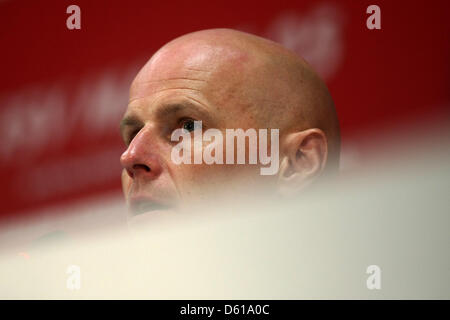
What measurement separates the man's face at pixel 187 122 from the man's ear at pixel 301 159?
2.6 inches

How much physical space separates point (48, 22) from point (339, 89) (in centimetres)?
122

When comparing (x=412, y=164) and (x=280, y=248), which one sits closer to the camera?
(x=280, y=248)

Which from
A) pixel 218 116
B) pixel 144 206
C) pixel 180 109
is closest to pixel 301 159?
pixel 218 116

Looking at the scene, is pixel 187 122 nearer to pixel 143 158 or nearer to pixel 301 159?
pixel 143 158

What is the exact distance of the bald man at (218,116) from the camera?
1845mm

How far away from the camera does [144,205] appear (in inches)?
74.2

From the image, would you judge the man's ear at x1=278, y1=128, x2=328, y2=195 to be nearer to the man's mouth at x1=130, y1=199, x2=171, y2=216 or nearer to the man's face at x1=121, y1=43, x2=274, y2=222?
the man's face at x1=121, y1=43, x2=274, y2=222

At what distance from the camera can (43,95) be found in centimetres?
257

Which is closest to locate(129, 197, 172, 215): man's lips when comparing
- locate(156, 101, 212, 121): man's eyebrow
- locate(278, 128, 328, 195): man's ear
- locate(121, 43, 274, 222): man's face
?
locate(121, 43, 274, 222): man's face

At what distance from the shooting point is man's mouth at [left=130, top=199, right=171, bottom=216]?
1.86 m

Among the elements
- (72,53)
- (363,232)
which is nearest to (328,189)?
(363,232)

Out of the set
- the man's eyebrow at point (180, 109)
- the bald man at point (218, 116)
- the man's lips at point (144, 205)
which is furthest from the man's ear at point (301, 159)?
the man's lips at point (144, 205)

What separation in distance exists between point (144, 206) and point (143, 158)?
0.15m

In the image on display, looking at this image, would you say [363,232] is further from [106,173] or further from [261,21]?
[106,173]
